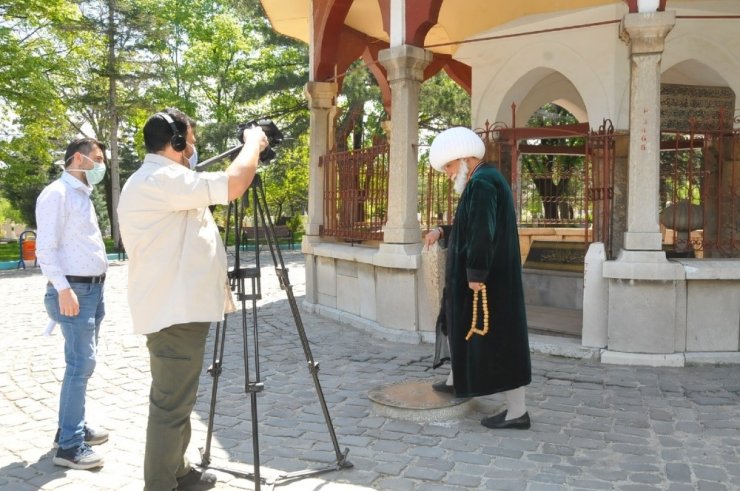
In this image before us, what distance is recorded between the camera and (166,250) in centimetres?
290

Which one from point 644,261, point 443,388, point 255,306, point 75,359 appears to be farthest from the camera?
point 644,261

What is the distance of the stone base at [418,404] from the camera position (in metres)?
4.36

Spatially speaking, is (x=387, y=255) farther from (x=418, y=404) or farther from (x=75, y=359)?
(x=75, y=359)

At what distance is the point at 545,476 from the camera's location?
11.3 feet

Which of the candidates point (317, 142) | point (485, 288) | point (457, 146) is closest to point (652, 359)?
point (485, 288)

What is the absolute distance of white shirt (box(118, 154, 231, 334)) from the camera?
2.81 m

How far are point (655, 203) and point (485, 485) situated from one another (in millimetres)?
3539

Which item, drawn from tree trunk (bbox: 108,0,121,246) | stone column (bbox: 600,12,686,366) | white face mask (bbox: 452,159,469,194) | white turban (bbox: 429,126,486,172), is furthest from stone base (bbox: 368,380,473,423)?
tree trunk (bbox: 108,0,121,246)

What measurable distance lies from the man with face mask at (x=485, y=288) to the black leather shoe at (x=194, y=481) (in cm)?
166

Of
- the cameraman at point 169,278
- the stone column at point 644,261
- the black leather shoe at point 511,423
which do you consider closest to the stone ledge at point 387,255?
the stone column at point 644,261

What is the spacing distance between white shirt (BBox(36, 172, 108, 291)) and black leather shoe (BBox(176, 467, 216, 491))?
1242mm

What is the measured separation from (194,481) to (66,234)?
1.59 meters

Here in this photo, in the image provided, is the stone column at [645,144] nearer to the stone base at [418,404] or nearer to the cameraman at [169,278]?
the stone base at [418,404]

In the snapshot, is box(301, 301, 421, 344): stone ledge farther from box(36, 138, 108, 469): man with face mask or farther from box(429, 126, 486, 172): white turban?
box(36, 138, 108, 469): man with face mask
